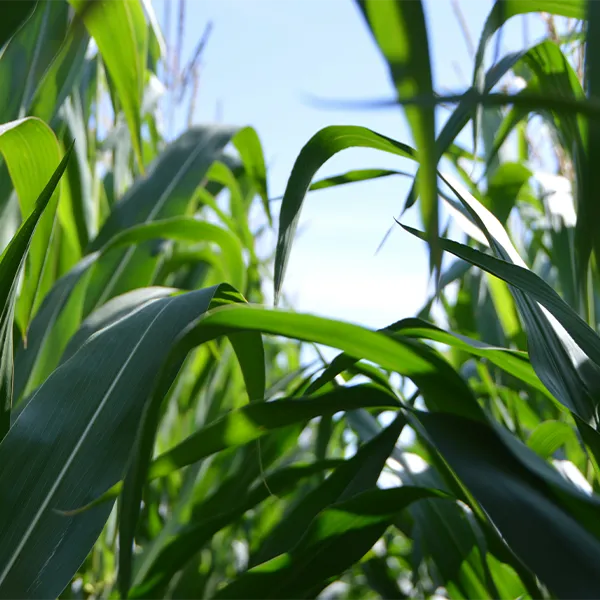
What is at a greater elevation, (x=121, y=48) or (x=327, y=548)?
(x=121, y=48)

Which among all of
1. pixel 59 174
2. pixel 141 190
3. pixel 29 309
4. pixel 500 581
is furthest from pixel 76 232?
pixel 500 581

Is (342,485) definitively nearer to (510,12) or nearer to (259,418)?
(259,418)

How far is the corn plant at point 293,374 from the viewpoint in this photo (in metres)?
0.22

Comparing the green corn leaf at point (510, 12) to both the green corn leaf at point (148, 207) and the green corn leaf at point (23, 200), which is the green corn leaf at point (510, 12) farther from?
the green corn leaf at point (148, 207)

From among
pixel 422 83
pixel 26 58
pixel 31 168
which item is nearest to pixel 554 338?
pixel 422 83

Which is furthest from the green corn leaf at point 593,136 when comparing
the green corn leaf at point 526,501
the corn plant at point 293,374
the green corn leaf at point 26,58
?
the green corn leaf at point 26,58

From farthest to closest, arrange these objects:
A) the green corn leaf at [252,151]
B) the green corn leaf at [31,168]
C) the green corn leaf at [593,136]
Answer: the green corn leaf at [252,151]
the green corn leaf at [31,168]
the green corn leaf at [593,136]

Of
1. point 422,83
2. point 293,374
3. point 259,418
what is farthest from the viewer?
point 293,374

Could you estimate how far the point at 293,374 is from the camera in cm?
50

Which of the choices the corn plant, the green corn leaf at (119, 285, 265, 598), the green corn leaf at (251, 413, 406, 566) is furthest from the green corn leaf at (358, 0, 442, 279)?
the green corn leaf at (251, 413, 406, 566)

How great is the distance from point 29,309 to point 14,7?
1.00 ft

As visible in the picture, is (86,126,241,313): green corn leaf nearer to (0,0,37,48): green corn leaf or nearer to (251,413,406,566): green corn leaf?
(251,413,406,566): green corn leaf

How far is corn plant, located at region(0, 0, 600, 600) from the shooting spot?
8.8 inches

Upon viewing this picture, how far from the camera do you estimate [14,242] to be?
1.02 feet
